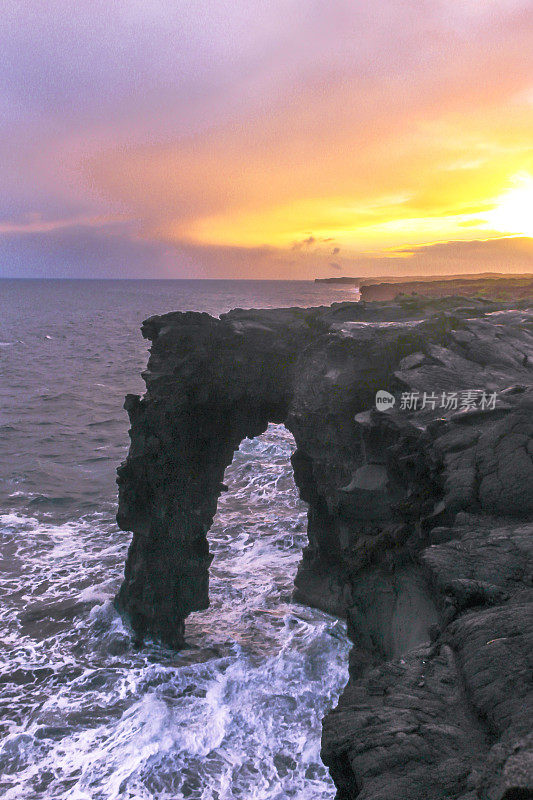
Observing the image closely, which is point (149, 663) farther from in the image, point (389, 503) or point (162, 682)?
point (389, 503)

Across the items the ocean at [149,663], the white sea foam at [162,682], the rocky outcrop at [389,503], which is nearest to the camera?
the rocky outcrop at [389,503]

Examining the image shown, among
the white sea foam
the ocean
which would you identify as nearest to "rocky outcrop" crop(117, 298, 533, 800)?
the white sea foam

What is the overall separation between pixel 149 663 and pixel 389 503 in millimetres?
11674

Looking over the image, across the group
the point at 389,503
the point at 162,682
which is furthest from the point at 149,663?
the point at 389,503

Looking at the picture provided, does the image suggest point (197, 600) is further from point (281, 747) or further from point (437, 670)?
point (437, 670)

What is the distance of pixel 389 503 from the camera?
40.3 ft

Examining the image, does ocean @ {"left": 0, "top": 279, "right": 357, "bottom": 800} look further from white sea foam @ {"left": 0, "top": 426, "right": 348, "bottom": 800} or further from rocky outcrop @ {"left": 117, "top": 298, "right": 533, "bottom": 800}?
rocky outcrop @ {"left": 117, "top": 298, "right": 533, "bottom": 800}

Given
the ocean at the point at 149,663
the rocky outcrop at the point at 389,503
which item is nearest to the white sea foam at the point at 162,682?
the ocean at the point at 149,663

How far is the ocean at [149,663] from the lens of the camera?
13.7 meters

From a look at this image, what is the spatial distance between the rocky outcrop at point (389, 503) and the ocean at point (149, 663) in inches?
82.2

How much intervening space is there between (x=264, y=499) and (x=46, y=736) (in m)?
19.1

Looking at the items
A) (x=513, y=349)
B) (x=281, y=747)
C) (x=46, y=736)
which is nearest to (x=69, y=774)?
(x=46, y=736)

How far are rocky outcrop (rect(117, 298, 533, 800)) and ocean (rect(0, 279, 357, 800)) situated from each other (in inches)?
82.2

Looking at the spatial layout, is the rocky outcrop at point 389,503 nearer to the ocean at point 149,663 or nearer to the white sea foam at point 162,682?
the white sea foam at point 162,682
